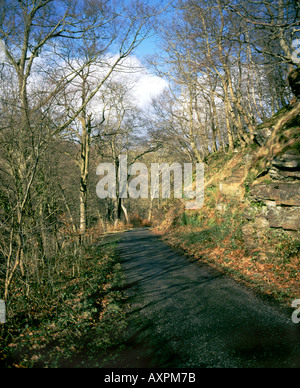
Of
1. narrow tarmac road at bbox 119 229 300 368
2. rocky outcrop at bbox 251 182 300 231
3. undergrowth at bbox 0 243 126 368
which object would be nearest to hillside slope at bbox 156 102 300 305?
rocky outcrop at bbox 251 182 300 231

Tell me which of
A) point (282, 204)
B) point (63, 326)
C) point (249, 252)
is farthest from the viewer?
point (249, 252)

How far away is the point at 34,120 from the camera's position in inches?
247

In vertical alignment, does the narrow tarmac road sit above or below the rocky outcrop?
below

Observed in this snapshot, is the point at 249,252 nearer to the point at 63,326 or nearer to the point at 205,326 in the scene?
the point at 205,326

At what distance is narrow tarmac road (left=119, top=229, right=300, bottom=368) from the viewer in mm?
3887

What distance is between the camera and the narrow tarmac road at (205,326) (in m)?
3.89

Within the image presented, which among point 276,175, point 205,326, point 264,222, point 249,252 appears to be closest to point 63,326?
point 205,326

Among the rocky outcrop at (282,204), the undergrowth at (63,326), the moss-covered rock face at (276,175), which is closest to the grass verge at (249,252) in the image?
the rocky outcrop at (282,204)

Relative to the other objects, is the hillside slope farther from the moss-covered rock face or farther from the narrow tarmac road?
the narrow tarmac road

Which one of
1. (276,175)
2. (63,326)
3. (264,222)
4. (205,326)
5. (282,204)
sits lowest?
(63,326)

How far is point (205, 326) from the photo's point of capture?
4891 millimetres

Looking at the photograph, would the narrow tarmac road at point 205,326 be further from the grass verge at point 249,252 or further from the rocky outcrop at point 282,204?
the rocky outcrop at point 282,204

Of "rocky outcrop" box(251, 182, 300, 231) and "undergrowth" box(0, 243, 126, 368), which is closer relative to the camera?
"undergrowth" box(0, 243, 126, 368)

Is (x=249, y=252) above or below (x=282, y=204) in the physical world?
below
